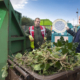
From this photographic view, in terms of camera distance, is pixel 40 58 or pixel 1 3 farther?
pixel 1 3

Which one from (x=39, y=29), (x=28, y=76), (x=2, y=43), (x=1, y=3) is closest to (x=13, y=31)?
(x=2, y=43)

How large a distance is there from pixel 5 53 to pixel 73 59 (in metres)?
1.21

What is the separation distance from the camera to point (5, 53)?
1826 millimetres

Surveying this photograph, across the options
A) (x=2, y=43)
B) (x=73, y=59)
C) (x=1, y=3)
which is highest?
(x=1, y=3)

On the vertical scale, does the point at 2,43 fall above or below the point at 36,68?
above

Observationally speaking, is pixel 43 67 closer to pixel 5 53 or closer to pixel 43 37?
pixel 5 53

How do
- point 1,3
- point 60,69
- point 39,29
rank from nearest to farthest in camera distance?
point 60,69
point 1,3
point 39,29

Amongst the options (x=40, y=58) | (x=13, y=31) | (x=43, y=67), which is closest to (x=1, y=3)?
(x=13, y=31)

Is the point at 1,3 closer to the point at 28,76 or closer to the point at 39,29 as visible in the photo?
the point at 28,76

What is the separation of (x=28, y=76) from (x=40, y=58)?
0.73ft

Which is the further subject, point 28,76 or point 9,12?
point 9,12

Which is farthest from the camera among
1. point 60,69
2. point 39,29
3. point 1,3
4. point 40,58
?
point 39,29

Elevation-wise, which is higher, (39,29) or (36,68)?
(39,29)

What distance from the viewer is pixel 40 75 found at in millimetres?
1008
